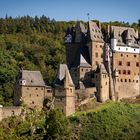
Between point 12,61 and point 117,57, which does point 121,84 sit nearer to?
point 117,57

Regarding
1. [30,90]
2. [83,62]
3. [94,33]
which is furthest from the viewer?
[94,33]

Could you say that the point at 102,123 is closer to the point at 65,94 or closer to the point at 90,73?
the point at 65,94

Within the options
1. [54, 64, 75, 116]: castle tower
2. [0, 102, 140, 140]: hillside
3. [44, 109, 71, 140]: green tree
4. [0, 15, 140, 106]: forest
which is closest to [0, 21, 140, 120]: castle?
[54, 64, 75, 116]: castle tower

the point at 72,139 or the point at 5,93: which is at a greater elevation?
the point at 5,93

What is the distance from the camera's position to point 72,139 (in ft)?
210

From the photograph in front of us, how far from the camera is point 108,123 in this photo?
223ft

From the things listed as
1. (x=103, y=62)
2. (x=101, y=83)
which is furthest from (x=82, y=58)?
(x=101, y=83)

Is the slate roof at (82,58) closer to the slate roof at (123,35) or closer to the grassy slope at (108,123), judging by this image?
the slate roof at (123,35)

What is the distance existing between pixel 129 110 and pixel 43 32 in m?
79.8

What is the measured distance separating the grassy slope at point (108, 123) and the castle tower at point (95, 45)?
270 inches

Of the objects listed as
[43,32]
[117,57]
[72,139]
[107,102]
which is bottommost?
[72,139]

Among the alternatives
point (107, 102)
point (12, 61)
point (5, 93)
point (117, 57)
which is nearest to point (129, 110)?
point (107, 102)

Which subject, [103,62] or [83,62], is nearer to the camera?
[83,62]

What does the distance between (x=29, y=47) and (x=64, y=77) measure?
5777 cm
